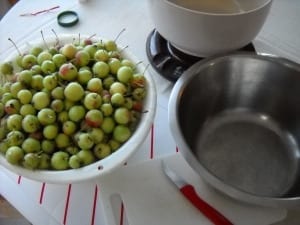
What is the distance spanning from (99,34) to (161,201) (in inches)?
16.9

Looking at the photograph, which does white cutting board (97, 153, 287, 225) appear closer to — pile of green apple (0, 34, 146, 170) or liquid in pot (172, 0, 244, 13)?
pile of green apple (0, 34, 146, 170)

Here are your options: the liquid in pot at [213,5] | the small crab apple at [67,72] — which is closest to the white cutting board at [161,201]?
the small crab apple at [67,72]

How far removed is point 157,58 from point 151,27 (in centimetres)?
14

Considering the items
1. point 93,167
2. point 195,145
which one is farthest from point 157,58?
point 93,167

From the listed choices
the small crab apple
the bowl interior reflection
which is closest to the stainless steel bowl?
the bowl interior reflection

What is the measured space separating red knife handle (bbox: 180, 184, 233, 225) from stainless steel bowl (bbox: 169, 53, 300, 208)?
2.7 inches

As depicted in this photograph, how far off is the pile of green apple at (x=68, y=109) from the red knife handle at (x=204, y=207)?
121 mm

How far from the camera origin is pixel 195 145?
1.97 feet

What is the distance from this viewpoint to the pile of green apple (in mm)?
444

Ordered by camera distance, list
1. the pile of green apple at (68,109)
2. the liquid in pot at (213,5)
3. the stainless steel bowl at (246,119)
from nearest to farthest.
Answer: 1. the pile of green apple at (68,109)
2. the stainless steel bowl at (246,119)
3. the liquid in pot at (213,5)

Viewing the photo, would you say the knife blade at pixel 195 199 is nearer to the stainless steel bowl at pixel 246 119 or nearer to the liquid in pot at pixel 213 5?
the stainless steel bowl at pixel 246 119

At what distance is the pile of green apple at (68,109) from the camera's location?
44 centimetres

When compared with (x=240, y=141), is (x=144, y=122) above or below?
above

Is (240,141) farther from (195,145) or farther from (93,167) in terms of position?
(93,167)
